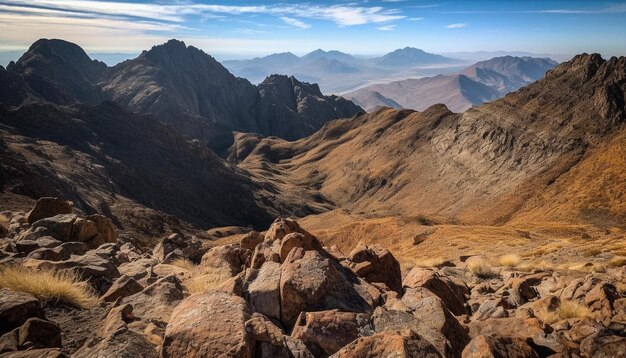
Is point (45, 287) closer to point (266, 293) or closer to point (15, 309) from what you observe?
point (15, 309)

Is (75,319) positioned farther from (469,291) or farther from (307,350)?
(469,291)

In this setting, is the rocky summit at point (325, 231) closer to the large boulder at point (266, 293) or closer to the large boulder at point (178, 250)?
the large boulder at point (266, 293)

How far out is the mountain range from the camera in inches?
2190

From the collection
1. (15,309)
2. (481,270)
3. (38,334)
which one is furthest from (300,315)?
(481,270)

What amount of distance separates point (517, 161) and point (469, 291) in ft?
207

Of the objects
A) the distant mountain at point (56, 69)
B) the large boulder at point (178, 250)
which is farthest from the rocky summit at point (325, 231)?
the distant mountain at point (56, 69)

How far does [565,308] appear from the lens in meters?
9.36

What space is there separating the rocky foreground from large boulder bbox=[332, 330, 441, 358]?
2 centimetres

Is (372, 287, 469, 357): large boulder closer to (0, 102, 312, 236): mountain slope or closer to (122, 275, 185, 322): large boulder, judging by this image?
(122, 275, 185, 322): large boulder

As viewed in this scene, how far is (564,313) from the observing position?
9.28m

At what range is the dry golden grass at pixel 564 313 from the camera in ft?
30.1

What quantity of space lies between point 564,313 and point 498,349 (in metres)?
4.16

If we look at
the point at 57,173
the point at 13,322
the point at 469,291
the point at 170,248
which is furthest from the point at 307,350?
the point at 57,173

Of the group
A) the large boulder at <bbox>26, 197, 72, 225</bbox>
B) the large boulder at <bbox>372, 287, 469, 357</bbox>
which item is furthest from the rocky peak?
the large boulder at <bbox>372, 287, 469, 357</bbox>
